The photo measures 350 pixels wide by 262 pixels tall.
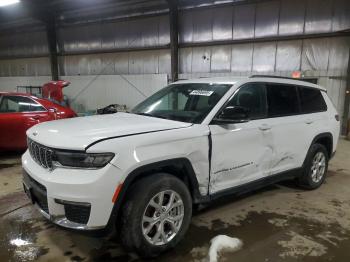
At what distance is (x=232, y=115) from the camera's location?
9.27 feet

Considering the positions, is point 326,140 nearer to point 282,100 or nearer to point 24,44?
point 282,100

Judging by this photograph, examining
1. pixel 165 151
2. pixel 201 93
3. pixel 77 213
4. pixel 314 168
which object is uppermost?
pixel 201 93

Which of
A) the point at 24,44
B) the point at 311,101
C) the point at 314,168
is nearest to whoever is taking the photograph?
the point at 311,101

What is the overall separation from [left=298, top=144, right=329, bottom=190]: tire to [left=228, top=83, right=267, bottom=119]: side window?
123cm

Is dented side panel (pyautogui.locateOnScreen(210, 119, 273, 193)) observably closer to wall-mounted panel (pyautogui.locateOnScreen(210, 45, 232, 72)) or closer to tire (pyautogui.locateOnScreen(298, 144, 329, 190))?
tire (pyautogui.locateOnScreen(298, 144, 329, 190))

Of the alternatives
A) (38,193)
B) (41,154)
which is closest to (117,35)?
(41,154)

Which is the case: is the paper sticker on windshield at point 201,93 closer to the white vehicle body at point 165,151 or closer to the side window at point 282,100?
the white vehicle body at point 165,151

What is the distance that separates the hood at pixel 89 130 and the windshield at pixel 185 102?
0.21m

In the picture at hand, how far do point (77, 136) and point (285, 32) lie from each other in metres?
8.85

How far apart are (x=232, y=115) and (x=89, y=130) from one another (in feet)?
4.39

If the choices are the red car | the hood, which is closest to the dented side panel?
the hood

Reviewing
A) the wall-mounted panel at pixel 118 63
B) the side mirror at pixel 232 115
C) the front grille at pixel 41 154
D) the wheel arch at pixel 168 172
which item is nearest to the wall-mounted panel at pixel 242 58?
the wall-mounted panel at pixel 118 63

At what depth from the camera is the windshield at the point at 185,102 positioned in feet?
9.77

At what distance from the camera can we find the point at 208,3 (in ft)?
34.2
